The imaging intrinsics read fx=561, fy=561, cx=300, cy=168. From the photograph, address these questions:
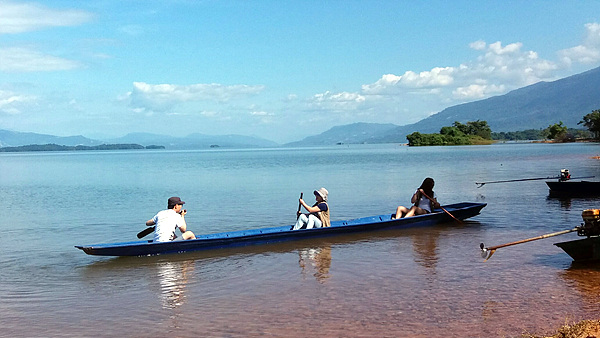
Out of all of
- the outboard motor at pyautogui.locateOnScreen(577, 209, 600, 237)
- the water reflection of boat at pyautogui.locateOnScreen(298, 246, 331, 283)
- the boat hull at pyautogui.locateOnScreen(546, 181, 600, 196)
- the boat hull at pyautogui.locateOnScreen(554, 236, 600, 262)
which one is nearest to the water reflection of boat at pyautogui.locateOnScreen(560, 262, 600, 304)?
the boat hull at pyautogui.locateOnScreen(554, 236, 600, 262)

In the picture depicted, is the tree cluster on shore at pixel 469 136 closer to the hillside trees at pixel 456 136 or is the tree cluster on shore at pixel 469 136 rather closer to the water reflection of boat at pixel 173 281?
the hillside trees at pixel 456 136

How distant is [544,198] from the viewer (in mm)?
22641

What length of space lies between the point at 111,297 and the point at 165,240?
286 centimetres

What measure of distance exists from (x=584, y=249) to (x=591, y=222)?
2.17 ft

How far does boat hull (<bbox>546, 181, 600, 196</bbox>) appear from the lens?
72.6 ft

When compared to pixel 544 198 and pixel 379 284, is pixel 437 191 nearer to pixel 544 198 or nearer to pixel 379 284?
pixel 544 198

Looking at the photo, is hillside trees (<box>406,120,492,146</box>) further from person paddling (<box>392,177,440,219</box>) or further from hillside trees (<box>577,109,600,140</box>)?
person paddling (<box>392,177,440,219</box>)

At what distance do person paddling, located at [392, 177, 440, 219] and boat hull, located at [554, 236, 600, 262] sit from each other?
5613mm

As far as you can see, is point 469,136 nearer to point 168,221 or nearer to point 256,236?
point 256,236

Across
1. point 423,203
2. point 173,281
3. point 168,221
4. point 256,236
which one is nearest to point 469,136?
point 423,203

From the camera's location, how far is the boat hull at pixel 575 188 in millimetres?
22123

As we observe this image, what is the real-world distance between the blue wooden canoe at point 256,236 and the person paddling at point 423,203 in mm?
259

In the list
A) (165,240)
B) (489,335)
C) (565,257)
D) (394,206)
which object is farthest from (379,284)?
(394,206)

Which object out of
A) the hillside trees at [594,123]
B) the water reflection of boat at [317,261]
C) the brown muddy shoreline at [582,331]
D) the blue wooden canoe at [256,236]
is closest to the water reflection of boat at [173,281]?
the blue wooden canoe at [256,236]
